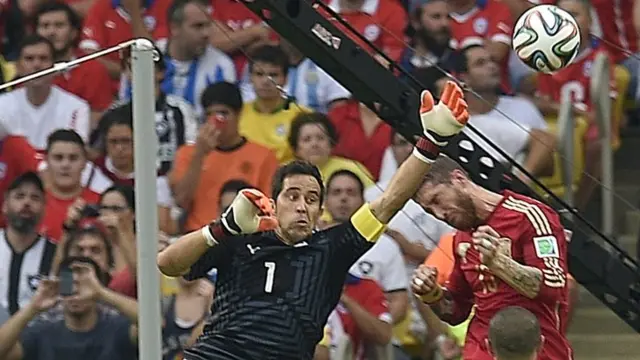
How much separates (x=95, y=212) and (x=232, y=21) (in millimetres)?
2816

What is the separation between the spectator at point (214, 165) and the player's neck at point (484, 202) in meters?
3.15

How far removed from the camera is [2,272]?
32.0 ft

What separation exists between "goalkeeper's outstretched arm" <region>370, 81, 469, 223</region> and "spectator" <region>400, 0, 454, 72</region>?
4.61m

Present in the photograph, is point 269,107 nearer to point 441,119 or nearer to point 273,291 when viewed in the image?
point 273,291

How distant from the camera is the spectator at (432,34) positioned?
11758 mm

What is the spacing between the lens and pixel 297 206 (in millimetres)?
→ 7289

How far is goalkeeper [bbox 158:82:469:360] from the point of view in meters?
7.19

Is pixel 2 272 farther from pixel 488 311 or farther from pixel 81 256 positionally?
pixel 488 311

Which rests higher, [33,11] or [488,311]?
[33,11]

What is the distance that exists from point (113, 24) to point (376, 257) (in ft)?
10.5

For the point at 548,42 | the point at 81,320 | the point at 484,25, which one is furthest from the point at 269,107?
the point at 548,42

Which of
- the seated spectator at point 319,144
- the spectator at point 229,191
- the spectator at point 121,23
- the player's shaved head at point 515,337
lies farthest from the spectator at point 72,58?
the player's shaved head at point 515,337

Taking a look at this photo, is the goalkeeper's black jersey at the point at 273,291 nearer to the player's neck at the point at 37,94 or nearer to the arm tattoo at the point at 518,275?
the arm tattoo at the point at 518,275

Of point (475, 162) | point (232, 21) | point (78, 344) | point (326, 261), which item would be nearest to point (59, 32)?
point (232, 21)
